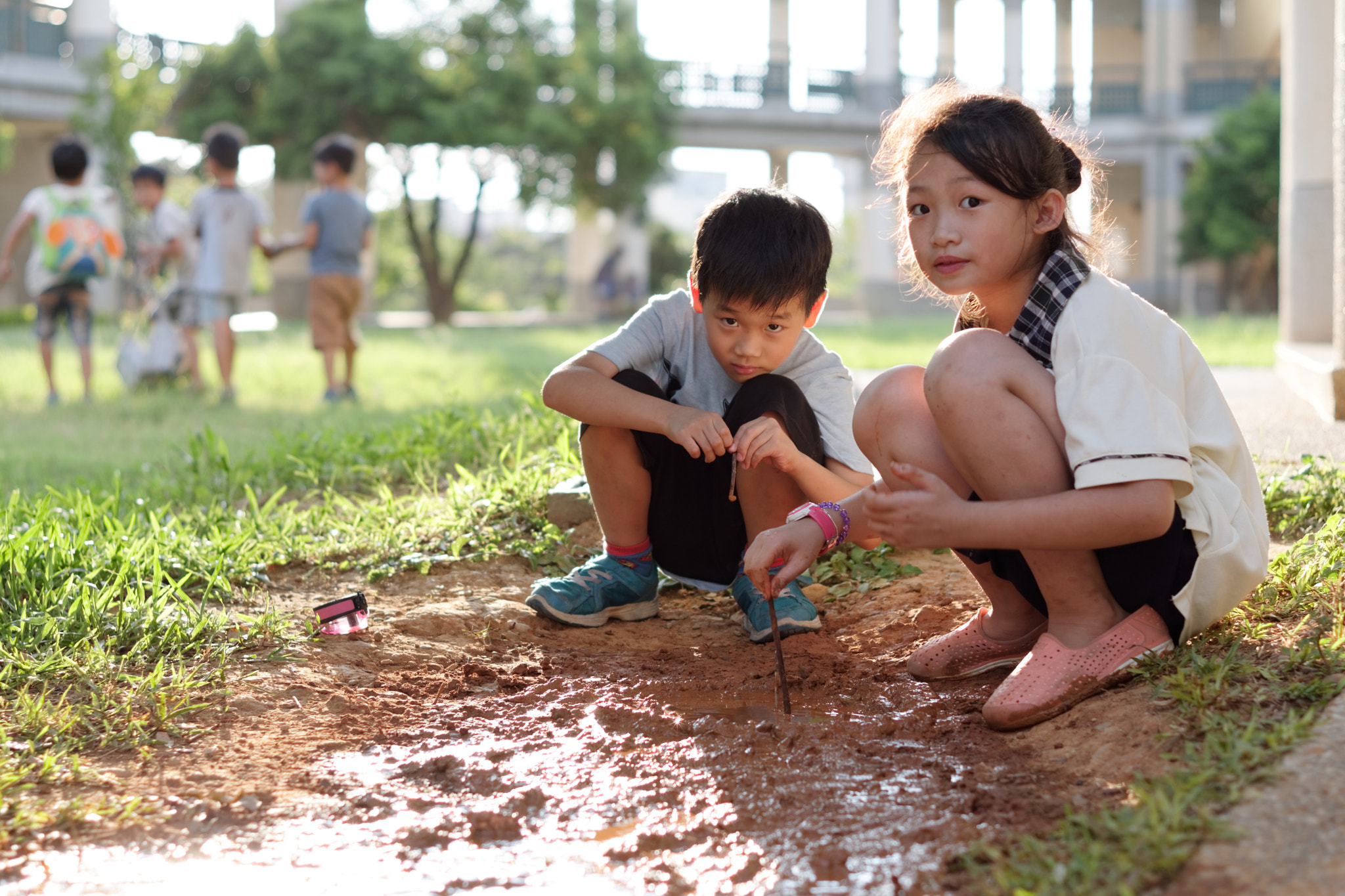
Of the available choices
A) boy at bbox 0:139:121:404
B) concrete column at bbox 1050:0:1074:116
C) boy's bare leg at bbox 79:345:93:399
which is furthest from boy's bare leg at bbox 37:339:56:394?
concrete column at bbox 1050:0:1074:116

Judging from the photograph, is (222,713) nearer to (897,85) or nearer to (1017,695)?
(1017,695)

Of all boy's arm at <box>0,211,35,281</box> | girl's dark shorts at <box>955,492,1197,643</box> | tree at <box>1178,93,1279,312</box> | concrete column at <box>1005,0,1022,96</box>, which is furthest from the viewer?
concrete column at <box>1005,0,1022,96</box>

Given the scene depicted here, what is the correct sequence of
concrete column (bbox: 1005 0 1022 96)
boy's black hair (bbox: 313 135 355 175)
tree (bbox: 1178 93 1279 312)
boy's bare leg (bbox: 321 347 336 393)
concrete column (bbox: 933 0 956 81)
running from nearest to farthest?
1. boy's bare leg (bbox: 321 347 336 393)
2. boy's black hair (bbox: 313 135 355 175)
3. tree (bbox: 1178 93 1279 312)
4. concrete column (bbox: 1005 0 1022 96)
5. concrete column (bbox: 933 0 956 81)

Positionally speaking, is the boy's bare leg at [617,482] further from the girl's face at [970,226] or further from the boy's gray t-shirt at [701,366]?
the girl's face at [970,226]

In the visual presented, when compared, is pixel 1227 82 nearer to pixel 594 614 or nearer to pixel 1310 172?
pixel 1310 172

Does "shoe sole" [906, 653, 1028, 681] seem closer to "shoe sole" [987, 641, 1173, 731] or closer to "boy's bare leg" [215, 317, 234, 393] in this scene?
"shoe sole" [987, 641, 1173, 731]

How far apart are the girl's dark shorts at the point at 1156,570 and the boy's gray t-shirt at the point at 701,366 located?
2.21ft

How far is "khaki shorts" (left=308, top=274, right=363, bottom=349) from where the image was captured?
674 centimetres

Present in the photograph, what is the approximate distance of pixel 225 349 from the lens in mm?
6465

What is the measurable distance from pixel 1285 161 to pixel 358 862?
631cm

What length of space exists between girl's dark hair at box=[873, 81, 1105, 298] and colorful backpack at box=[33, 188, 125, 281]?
601 centimetres

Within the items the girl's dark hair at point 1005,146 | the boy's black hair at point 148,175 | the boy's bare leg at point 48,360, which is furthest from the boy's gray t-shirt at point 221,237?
the girl's dark hair at point 1005,146

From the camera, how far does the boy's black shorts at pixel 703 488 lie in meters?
2.31

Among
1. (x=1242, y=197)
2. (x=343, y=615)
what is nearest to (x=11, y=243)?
(x=343, y=615)
